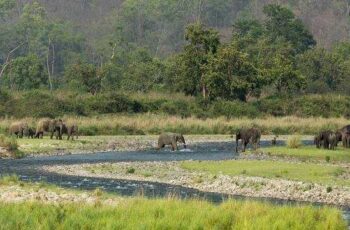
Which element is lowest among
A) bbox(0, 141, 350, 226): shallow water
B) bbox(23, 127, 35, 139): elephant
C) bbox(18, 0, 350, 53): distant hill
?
bbox(0, 141, 350, 226): shallow water

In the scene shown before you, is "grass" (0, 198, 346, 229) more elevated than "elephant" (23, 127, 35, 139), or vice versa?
"elephant" (23, 127, 35, 139)

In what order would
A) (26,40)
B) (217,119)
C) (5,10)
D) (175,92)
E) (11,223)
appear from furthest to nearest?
(5,10) → (26,40) → (175,92) → (217,119) → (11,223)

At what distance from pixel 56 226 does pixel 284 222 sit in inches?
197

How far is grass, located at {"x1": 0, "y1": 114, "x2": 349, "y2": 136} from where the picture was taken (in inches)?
2482

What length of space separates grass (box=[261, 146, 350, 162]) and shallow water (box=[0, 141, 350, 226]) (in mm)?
2311

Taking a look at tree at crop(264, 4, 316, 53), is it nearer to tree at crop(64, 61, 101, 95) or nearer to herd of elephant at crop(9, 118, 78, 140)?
tree at crop(64, 61, 101, 95)

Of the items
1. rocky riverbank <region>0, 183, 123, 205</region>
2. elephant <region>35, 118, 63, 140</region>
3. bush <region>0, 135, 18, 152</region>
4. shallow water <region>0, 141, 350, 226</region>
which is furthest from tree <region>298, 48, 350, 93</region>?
rocky riverbank <region>0, 183, 123, 205</region>

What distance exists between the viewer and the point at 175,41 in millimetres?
147250

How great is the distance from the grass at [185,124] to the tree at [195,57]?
1139cm

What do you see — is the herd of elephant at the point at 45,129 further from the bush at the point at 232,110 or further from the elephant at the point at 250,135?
the bush at the point at 232,110

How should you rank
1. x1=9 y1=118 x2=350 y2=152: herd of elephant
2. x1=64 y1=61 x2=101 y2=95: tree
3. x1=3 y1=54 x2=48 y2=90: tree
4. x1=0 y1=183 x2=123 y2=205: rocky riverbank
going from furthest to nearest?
1. x1=3 y1=54 x2=48 y2=90: tree
2. x1=64 y1=61 x2=101 y2=95: tree
3. x1=9 y1=118 x2=350 y2=152: herd of elephant
4. x1=0 y1=183 x2=123 y2=205: rocky riverbank

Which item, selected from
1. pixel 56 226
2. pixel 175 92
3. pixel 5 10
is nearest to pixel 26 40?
pixel 5 10

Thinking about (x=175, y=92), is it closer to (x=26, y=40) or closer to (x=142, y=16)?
(x=26, y=40)

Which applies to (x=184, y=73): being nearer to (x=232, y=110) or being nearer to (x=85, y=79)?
(x=232, y=110)
